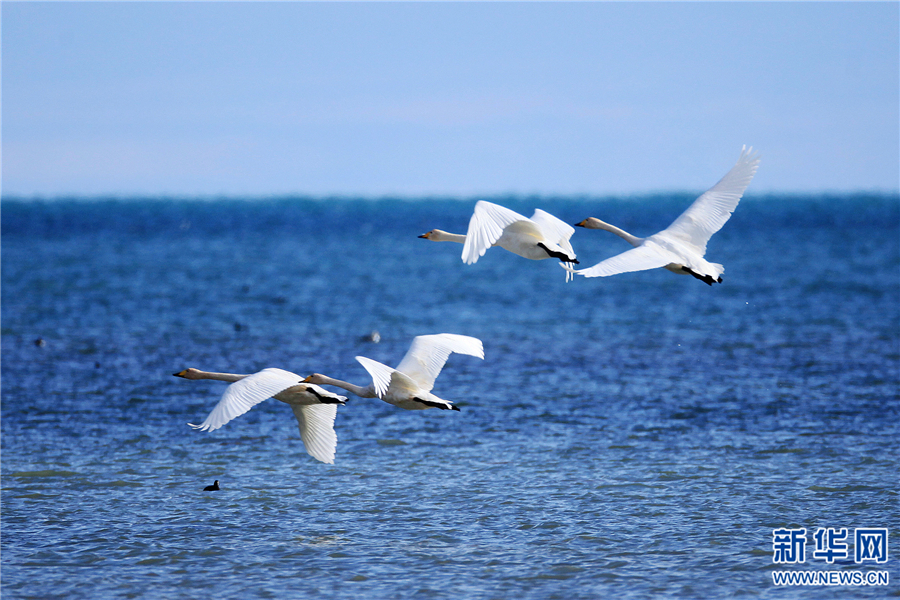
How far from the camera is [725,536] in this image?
35.1 ft

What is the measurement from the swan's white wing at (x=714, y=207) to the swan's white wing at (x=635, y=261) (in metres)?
0.72

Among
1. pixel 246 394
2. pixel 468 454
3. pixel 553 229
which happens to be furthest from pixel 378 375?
pixel 468 454

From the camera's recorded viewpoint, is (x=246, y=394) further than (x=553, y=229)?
No

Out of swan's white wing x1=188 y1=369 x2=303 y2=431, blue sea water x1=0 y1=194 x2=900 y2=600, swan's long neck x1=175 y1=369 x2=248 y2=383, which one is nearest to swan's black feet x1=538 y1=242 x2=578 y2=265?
swan's white wing x1=188 y1=369 x2=303 y2=431

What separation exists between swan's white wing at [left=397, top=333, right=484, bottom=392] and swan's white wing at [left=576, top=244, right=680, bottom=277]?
1740 millimetres

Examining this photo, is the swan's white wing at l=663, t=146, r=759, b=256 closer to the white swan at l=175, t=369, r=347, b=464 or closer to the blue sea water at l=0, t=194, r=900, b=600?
the blue sea water at l=0, t=194, r=900, b=600

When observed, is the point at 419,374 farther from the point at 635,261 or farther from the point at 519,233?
the point at 635,261

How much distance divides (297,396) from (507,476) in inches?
170

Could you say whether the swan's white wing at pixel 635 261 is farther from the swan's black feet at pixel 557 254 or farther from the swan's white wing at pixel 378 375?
the swan's white wing at pixel 378 375

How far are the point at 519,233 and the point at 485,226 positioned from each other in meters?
0.64

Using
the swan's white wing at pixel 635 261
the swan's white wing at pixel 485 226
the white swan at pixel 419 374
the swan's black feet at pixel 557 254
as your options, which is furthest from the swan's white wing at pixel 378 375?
the swan's white wing at pixel 635 261

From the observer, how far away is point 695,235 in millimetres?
10125

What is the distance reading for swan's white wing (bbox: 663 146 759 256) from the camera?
33.2 feet

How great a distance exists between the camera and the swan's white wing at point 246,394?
8.00 metres
